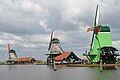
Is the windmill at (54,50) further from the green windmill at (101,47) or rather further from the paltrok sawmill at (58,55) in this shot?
the green windmill at (101,47)

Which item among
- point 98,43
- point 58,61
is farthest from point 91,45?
point 58,61

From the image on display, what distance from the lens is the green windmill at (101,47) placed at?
384 ft

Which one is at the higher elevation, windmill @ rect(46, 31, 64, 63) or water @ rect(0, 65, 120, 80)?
windmill @ rect(46, 31, 64, 63)

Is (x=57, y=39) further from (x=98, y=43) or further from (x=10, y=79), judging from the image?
Answer: (x=10, y=79)

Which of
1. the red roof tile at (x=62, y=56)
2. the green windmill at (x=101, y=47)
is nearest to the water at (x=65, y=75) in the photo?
the green windmill at (x=101, y=47)

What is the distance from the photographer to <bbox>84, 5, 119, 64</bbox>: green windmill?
11700cm

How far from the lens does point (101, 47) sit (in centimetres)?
11962

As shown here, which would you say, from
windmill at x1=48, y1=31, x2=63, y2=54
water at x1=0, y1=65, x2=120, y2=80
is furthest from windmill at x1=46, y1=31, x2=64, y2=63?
water at x1=0, y1=65, x2=120, y2=80

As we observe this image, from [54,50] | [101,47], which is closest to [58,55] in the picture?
[54,50]

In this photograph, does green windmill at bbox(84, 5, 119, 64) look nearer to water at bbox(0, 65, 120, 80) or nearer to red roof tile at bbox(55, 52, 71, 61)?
red roof tile at bbox(55, 52, 71, 61)

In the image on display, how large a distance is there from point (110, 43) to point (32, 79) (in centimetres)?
6239

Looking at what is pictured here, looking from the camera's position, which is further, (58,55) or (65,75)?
(58,55)

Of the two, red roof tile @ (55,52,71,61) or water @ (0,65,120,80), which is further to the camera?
red roof tile @ (55,52,71,61)

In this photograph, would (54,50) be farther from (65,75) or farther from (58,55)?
(65,75)
